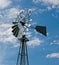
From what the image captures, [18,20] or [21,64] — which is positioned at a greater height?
[18,20]

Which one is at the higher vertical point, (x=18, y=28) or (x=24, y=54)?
(x=18, y=28)

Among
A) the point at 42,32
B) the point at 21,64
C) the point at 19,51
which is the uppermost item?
the point at 42,32

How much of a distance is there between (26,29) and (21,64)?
22.8 ft

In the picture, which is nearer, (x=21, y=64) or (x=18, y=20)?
(x=21, y=64)

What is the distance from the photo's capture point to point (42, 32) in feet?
175

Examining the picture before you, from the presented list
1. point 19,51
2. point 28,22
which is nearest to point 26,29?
point 28,22

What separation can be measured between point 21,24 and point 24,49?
16.7ft

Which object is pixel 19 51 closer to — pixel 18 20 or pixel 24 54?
pixel 24 54

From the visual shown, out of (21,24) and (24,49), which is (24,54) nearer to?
(24,49)

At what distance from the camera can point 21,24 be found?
52.2 m

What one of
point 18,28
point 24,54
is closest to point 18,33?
point 18,28

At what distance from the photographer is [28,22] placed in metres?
51.9

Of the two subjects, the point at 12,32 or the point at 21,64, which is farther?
the point at 12,32

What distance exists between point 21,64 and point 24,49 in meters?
3.17
